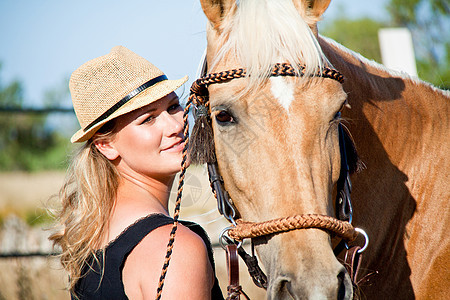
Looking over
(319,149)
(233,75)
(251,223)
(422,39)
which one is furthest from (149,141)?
(422,39)

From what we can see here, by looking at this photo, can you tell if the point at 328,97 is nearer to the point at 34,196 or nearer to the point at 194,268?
the point at 194,268

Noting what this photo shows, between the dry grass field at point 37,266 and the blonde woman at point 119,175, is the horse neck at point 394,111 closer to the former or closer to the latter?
the blonde woman at point 119,175

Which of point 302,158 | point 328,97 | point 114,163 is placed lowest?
point 114,163

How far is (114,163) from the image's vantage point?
6.65ft

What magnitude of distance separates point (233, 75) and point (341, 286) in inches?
34.5

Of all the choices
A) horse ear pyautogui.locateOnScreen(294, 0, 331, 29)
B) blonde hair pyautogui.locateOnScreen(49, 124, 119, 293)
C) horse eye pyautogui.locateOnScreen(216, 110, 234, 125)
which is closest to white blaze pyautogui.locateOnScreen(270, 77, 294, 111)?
horse eye pyautogui.locateOnScreen(216, 110, 234, 125)

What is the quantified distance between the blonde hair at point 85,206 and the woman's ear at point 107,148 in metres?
0.03

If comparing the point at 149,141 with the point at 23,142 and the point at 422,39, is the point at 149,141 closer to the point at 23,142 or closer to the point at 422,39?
the point at 23,142

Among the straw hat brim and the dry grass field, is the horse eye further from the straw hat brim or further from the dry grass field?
the dry grass field

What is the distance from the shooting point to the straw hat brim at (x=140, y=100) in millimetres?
1842

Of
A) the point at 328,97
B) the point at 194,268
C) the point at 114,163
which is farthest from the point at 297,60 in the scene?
the point at 114,163

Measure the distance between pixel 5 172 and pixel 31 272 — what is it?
2783 mm

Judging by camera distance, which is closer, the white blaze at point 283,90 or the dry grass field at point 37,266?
the white blaze at point 283,90

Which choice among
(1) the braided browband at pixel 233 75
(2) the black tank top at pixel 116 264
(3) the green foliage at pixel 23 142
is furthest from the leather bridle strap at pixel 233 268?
(3) the green foliage at pixel 23 142
